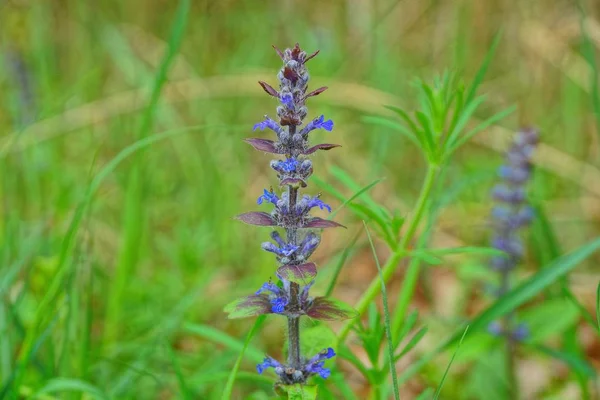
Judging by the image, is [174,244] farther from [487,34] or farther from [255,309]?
[487,34]

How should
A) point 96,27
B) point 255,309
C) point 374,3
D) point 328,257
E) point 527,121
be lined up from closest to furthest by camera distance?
point 255,309
point 328,257
point 527,121
point 374,3
point 96,27

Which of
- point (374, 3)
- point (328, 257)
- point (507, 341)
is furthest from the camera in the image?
point (374, 3)

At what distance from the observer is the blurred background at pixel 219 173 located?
2.50 metres

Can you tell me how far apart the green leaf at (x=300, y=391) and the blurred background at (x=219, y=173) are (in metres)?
0.36

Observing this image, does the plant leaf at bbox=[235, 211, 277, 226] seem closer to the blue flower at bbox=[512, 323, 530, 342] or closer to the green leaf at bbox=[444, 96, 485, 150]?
the green leaf at bbox=[444, 96, 485, 150]

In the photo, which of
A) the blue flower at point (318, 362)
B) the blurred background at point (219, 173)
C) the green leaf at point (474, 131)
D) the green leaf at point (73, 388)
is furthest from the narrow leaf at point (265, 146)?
the green leaf at point (73, 388)

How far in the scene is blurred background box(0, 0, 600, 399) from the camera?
2500 mm

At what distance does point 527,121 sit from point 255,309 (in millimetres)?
3683

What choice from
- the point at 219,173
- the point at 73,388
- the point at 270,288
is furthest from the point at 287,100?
the point at 219,173

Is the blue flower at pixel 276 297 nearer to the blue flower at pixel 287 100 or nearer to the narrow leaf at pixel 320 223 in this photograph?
the narrow leaf at pixel 320 223

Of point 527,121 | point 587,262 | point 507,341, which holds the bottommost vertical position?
point 507,341

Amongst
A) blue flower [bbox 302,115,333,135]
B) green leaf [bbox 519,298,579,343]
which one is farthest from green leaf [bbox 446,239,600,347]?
green leaf [bbox 519,298,579,343]

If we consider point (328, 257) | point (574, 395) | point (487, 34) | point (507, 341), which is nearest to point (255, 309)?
point (507, 341)

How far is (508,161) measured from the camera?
9.71 ft
